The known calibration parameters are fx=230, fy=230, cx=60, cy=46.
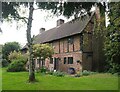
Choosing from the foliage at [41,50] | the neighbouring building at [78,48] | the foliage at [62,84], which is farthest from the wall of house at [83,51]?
the foliage at [62,84]

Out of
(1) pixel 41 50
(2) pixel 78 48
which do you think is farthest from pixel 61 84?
(2) pixel 78 48

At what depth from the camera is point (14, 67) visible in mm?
35094

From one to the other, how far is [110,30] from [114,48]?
2.31 metres

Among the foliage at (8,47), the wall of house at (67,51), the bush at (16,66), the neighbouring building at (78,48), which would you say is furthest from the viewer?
the foliage at (8,47)

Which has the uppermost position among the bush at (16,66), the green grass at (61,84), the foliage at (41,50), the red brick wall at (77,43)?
the red brick wall at (77,43)

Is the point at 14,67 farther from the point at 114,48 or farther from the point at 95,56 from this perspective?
the point at 114,48

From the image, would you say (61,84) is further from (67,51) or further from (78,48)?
(67,51)

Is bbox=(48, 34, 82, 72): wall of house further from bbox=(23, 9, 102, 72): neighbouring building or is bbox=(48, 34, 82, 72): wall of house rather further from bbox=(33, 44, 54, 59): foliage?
bbox=(33, 44, 54, 59): foliage

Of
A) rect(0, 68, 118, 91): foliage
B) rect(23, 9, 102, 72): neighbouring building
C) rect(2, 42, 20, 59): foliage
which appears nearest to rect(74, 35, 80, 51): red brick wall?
rect(23, 9, 102, 72): neighbouring building

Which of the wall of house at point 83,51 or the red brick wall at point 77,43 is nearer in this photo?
the wall of house at point 83,51

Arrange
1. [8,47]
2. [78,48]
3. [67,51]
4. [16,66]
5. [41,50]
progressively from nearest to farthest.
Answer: [41,50]
[78,48]
[16,66]
[67,51]
[8,47]

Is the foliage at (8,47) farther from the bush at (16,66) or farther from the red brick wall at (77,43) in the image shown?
the red brick wall at (77,43)

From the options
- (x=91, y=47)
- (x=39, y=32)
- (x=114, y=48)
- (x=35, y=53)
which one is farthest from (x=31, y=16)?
(x=39, y=32)

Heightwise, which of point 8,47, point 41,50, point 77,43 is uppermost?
point 8,47
